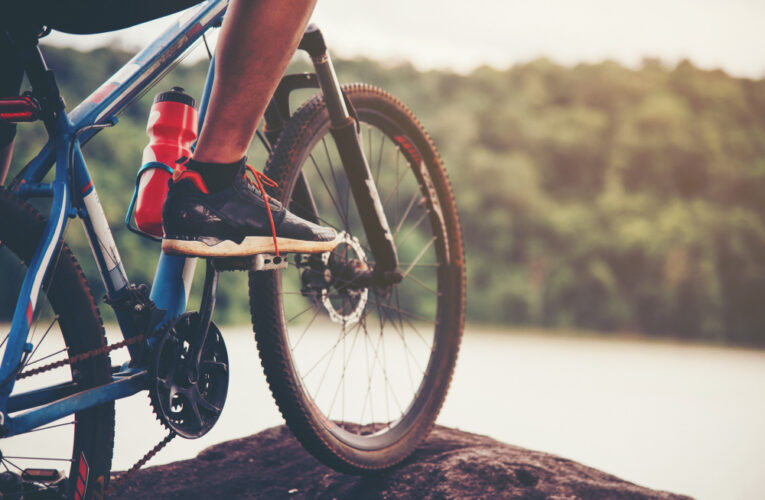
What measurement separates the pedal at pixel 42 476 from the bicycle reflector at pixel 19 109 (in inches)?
24.3

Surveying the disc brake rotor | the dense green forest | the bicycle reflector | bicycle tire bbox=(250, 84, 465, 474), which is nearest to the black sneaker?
bicycle tire bbox=(250, 84, 465, 474)

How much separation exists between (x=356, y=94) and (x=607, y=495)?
1.23 m

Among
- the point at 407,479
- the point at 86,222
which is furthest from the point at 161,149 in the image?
the point at 407,479

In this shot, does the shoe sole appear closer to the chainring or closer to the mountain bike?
the mountain bike

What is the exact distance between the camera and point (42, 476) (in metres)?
1.20

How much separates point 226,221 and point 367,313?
75 cm

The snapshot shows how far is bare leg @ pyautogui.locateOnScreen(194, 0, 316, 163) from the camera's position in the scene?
1199 mm

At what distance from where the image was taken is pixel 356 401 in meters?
3.43

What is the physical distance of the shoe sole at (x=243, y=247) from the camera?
47.6 inches

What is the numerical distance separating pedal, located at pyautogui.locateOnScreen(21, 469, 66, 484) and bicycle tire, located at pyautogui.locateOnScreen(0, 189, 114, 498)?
0.02 meters

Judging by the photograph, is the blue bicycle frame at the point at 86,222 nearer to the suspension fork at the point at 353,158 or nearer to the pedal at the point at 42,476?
the pedal at the point at 42,476

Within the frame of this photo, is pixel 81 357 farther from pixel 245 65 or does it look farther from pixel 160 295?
pixel 245 65

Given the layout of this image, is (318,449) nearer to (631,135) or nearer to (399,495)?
(399,495)

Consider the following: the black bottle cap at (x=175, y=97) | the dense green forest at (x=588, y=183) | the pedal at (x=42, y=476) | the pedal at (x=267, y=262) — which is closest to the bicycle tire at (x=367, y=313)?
the pedal at (x=267, y=262)
